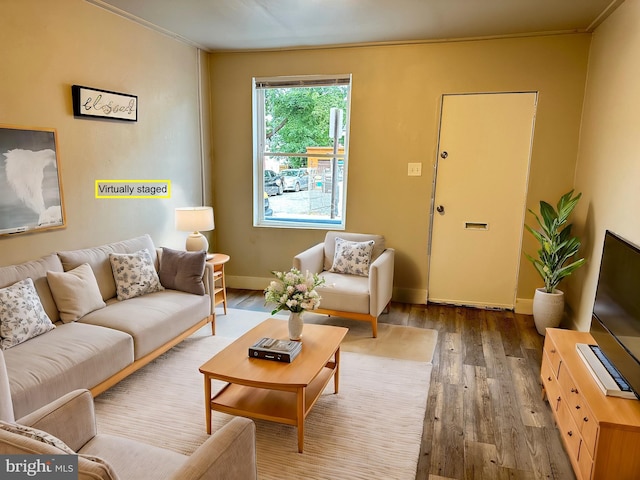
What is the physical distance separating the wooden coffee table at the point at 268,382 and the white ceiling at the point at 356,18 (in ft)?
8.33

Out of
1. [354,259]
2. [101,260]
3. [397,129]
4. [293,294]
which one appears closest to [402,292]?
[354,259]

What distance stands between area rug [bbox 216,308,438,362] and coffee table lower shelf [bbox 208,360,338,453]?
1.00m

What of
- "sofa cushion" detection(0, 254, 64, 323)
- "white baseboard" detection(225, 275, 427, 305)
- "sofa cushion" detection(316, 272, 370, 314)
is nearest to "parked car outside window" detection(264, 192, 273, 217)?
"white baseboard" detection(225, 275, 427, 305)

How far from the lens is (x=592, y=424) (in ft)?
5.89

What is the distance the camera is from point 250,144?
4734mm

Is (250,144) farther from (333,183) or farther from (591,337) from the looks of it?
(591,337)

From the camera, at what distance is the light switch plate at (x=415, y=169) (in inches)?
170

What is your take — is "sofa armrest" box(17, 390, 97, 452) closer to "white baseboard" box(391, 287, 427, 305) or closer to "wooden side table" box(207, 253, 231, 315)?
"wooden side table" box(207, 253, 231, 315)

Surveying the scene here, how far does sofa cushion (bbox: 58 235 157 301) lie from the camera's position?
297cm

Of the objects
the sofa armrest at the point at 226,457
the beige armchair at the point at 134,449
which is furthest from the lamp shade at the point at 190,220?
the sofa armrest at the point at 226,457

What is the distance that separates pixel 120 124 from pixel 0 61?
100 centimetres

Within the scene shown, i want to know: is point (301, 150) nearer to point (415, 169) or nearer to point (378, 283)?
point (415, 169)

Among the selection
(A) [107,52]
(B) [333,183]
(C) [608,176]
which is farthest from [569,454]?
(A) [107,52]

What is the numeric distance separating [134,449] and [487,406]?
2.03 m
